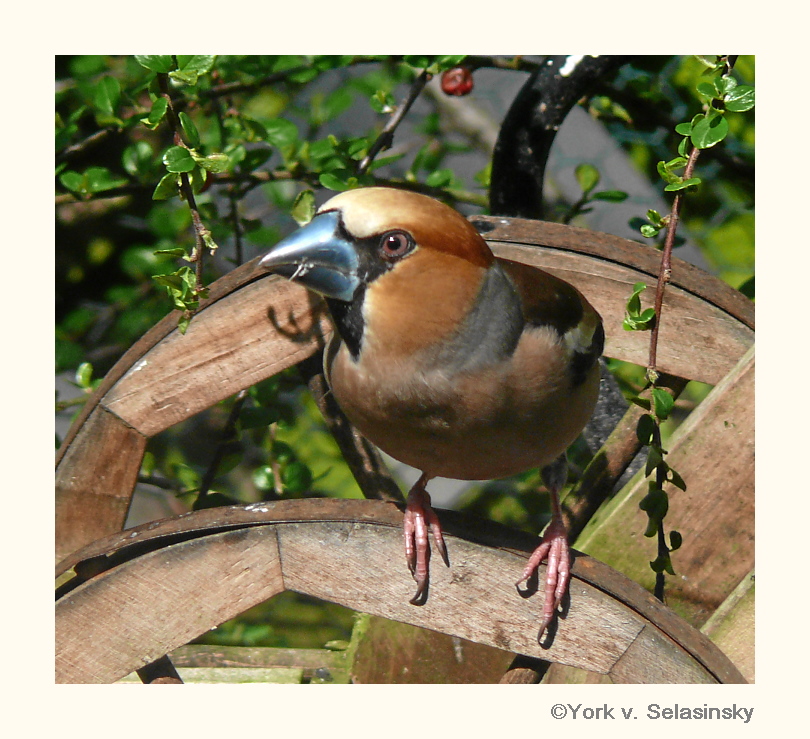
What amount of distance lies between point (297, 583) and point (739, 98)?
1.05 meters

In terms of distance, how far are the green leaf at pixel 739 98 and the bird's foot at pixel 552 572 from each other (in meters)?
0.73

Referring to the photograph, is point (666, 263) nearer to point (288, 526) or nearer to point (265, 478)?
point (288, 526)

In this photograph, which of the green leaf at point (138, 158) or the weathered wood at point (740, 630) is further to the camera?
the green leaf at point (138, 158)

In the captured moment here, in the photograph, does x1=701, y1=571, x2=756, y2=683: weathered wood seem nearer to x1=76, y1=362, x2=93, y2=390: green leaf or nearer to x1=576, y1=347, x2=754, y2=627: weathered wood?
x1=576, y1=347, x2=754, y2=627: weathered wood

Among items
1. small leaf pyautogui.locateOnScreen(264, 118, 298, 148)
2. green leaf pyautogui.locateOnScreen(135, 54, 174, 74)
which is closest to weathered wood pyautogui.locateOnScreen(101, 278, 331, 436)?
green leaf pyautogui.locateOnScreen(135, 54, 174, 74)

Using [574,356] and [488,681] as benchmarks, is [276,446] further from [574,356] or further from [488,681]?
[574,356]

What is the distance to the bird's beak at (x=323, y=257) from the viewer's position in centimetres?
116

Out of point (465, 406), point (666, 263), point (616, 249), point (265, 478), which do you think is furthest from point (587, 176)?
point (265, 478)

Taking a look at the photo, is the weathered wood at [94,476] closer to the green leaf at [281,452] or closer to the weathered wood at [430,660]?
the green leaf at [281,452]

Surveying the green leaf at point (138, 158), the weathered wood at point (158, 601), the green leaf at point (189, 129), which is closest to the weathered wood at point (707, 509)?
the weathered wood at point (158, 601)

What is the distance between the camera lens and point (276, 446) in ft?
6.64

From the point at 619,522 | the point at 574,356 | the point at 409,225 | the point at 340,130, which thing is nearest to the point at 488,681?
the point at 619,522

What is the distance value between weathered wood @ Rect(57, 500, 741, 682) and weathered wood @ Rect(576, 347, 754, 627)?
20 cm

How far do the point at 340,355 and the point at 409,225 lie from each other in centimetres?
27
